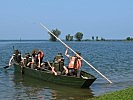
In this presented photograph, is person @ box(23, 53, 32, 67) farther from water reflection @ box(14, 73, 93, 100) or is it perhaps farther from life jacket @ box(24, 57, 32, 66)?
water reflection @ box(14, 73, 93, 100)

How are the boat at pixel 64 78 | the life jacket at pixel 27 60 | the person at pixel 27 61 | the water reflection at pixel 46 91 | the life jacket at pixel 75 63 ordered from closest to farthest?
1. the water reflection at pixel 46 91
2. the boat at pixel 64 78
3. the life jacket at pixel 75 63
4. the person at pixel 27 61
5. the life jacket at pixel 27 60

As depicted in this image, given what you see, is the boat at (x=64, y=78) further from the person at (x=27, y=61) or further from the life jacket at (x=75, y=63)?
the person at (x=27, y=61)

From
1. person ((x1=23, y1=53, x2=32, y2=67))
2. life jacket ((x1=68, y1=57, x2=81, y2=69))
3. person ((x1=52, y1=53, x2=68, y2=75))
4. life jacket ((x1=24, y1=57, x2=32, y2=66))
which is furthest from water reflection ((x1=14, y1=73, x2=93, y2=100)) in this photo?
life jacket ((x1=24, y1=57, x2=32, y2=66))

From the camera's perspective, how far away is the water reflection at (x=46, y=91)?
18562 millimetres

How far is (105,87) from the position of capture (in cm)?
2175

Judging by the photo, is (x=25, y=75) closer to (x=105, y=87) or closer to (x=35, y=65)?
(x=35, y=65)

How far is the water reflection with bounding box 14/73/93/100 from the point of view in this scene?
18.6m

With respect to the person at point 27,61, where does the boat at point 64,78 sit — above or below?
below

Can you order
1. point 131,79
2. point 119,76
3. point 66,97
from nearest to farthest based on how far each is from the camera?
1. point 66,97
2. point 131,79
3. point 119,76

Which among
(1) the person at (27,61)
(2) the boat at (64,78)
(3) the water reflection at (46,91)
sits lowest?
(3) the water reflection at (46,91)

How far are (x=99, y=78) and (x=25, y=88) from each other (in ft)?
20.6

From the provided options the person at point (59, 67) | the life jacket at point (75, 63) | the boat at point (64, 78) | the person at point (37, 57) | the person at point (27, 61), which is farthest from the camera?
the person at point (27, 61)

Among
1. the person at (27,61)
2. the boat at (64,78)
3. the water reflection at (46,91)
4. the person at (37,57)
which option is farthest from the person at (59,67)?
the person at (27,61)

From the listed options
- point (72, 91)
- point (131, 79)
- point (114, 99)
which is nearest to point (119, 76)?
point (131, 79)
